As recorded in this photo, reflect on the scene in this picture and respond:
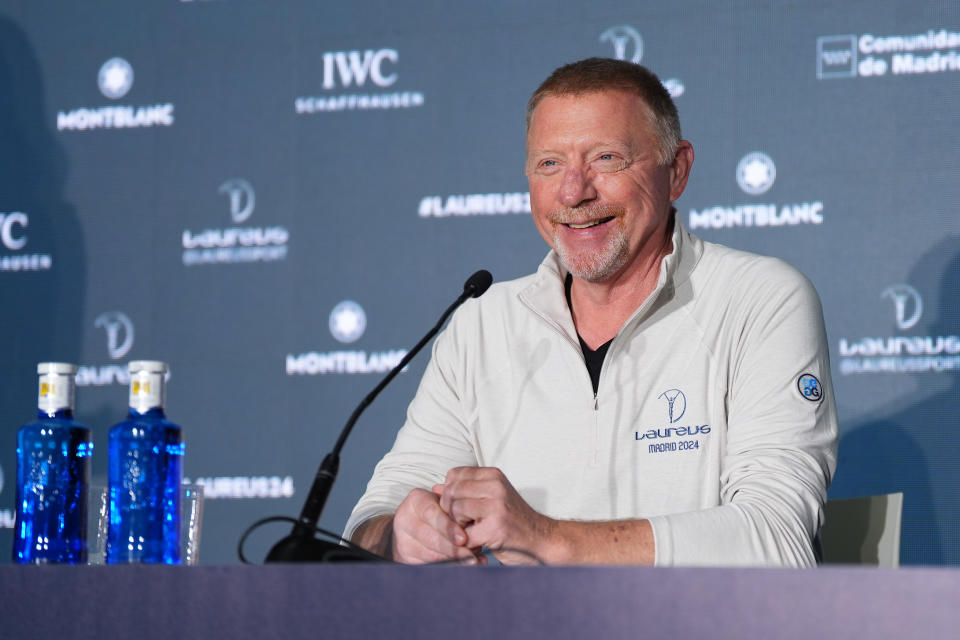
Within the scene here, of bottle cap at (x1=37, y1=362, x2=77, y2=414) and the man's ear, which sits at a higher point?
the man's ear

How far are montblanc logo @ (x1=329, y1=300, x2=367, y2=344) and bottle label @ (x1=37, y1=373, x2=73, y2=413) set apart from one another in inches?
74.7

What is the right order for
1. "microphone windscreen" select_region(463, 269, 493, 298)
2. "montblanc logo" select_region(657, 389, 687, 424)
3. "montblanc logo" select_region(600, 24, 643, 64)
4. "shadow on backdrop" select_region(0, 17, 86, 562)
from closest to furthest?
1. "microphone windscreen" select_region(463, 269, 493, 298)
2. "montblanc logo" select_region(657, 389, 687, 424)
3. "montblanc logo" select_region(600, 24, 643, 64)
4. "shadow on backdrop" select_region(0, 17, 86, 562)

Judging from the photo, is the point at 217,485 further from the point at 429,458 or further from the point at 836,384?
the point at 836,384

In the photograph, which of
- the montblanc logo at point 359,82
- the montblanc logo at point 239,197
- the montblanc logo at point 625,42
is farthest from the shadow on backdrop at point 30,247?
the montblanc logo at point 625,42

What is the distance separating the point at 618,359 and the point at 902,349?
1.20 meters

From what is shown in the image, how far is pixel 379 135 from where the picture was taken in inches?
129

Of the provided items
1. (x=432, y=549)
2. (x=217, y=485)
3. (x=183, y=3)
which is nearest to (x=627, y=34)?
(x=183, y=3)

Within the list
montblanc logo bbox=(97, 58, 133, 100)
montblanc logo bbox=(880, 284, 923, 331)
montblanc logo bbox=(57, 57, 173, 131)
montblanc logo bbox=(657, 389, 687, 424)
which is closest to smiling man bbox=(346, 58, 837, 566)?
montblanc logo bbox=(657, 389, 687, 424)

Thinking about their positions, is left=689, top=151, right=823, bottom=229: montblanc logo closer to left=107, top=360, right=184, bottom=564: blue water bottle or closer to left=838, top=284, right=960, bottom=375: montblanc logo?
left=838, top=284, right=960, bottom=375: montblanc logo

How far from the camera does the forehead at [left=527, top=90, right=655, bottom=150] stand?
195 cm

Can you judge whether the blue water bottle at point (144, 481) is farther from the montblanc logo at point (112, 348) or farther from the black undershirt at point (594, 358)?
the montblanc logo at point (112, 348)

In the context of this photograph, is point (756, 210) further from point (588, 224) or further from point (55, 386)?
point (55, 386)

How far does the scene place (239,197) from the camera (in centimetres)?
337

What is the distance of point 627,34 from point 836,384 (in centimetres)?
115
